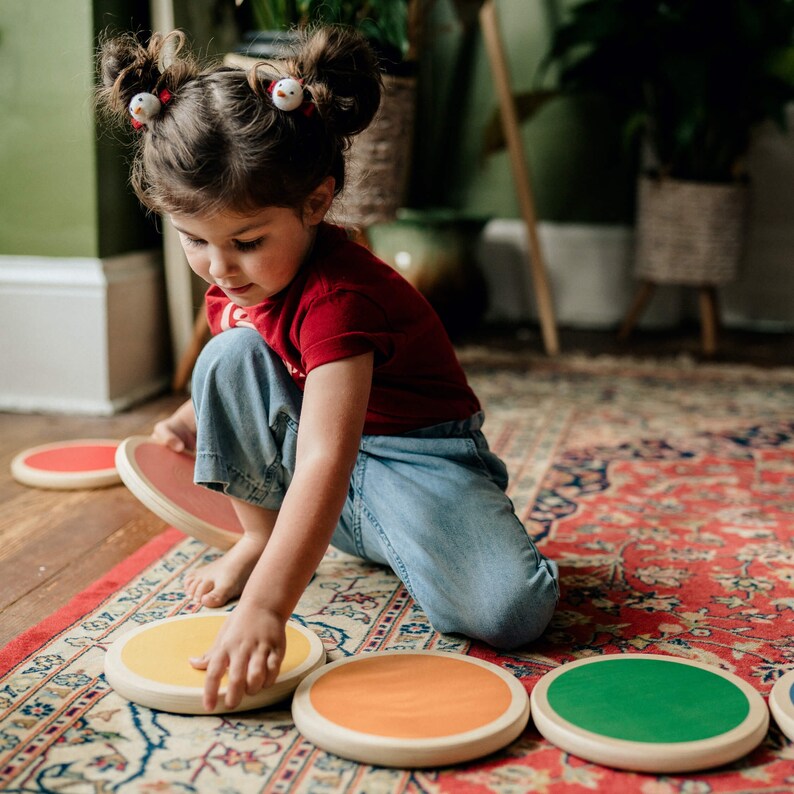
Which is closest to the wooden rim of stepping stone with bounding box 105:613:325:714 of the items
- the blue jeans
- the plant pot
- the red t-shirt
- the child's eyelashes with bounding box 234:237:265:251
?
the blue jeans

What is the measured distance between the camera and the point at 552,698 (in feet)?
2.94

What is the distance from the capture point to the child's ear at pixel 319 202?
1016mm

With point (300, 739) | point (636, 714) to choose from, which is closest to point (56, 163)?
point (300, 739)

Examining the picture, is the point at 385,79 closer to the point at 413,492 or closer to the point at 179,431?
the point at 179,431

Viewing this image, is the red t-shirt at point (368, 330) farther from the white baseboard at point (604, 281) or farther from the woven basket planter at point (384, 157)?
the white baseboard at point (604, 281)

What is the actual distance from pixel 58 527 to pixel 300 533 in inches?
24.8

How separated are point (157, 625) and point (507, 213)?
2210mm

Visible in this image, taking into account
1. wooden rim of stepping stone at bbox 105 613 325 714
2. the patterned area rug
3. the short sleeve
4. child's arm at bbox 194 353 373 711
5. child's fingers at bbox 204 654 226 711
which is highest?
the short sleeve

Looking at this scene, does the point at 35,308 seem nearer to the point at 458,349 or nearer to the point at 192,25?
the point at 192,25

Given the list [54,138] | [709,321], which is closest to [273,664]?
[54,138]

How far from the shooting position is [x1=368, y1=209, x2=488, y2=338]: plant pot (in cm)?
262

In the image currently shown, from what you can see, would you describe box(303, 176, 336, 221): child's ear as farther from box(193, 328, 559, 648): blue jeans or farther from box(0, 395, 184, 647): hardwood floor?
box(0, 395, 184, 647): hardwood floor

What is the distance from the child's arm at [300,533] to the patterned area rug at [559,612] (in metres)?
0.07

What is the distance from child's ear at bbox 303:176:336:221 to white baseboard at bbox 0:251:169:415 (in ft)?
3.43
